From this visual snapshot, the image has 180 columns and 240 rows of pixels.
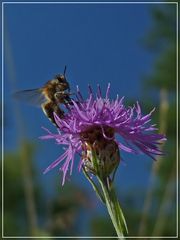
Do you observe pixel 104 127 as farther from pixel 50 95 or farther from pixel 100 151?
pixel 50 95

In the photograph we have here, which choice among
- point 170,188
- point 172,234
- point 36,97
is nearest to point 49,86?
point 36,97

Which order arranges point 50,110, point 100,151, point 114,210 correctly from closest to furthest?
point 114,210 → point 100,151 → point 50,110

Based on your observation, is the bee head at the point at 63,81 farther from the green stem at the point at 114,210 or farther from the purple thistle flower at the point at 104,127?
the green stem at the point at 114,210

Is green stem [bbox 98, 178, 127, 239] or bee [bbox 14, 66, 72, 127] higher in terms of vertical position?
bee [bbox 14, 66, 72, 127]

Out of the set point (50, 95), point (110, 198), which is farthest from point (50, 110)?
point (110, 198)

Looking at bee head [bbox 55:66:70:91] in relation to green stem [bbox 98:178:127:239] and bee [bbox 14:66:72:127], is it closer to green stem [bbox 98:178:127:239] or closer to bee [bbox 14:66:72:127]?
bee [bbox 14:66:72:127]

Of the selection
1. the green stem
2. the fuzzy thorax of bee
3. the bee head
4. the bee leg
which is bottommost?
the green stem

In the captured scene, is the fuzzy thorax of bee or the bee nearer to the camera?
the fuzzy thorax of bee

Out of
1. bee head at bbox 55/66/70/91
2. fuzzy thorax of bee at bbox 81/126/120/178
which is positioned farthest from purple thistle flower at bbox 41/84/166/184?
bee head at bbox 55/66/70/91
